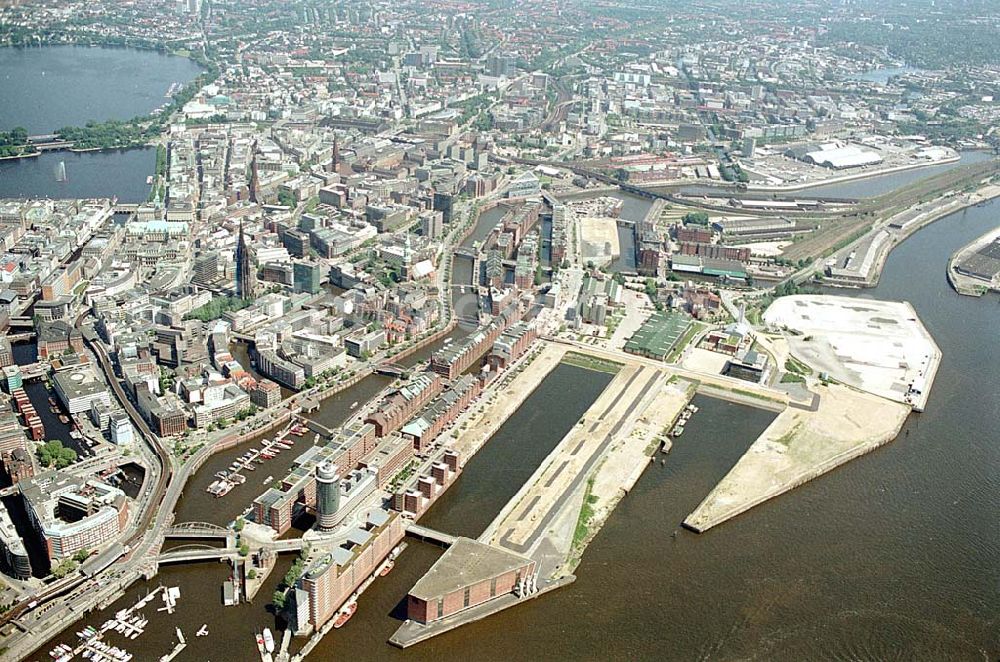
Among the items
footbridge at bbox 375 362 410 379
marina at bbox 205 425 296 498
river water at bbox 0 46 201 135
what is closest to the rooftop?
marina at bbox 205 425 296 498

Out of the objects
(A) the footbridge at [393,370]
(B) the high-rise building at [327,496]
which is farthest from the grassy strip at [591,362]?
(B) the high-rise building at [327,496]

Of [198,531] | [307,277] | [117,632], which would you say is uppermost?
[307,277]

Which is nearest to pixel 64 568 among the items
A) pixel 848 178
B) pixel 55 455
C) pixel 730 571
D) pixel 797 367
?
pixel 55 455

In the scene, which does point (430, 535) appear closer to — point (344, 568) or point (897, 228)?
point (344, 568)

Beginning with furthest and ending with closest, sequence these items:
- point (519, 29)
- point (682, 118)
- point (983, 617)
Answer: point (519, 29)
point (682, 118)
point (983, 617)

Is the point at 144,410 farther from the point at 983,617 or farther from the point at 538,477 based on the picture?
the point at 983,617

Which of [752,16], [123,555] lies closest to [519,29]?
[752,16]

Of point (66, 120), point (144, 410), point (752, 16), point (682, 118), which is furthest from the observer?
point (752, 16)
